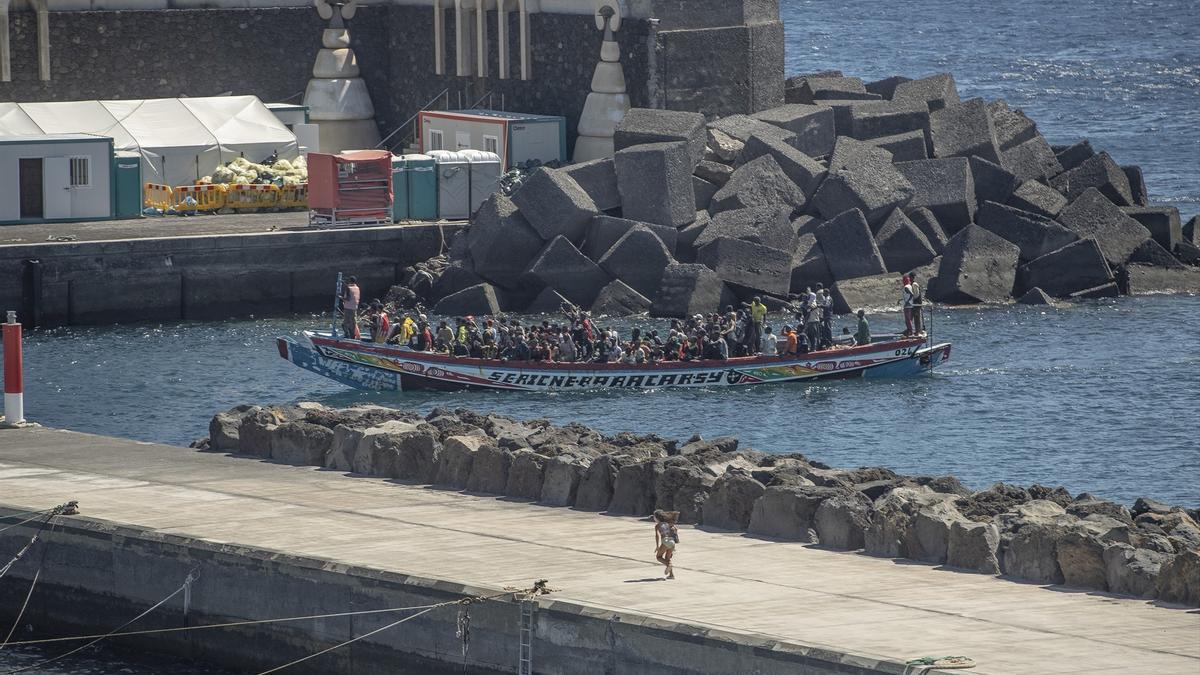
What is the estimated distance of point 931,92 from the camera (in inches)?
2338

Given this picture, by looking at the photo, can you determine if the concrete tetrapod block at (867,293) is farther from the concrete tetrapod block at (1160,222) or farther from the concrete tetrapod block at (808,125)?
the concrete tetrapod block at (1160,222)

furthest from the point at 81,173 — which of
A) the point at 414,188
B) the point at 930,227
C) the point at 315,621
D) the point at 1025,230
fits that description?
the point at 315,621

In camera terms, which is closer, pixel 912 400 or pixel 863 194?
pixel 912 400

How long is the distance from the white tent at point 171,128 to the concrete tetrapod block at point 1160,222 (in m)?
22.1

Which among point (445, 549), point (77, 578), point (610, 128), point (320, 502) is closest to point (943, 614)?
point (445, 549)

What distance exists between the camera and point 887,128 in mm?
56812

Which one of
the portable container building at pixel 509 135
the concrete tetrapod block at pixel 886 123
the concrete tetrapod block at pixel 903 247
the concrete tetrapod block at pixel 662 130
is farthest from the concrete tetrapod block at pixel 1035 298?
the portable container building at pixel 509 135

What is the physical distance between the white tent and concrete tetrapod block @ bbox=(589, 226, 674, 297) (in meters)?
11.8

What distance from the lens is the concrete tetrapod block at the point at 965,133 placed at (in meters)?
55.8

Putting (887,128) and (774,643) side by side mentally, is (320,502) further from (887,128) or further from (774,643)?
(887,128)

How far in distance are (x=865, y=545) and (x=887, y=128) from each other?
3532 cm

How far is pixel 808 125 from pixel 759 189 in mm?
4168

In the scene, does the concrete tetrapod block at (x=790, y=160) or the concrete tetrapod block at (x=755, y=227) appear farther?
the concrete tetrapod block at (x=790, y=160)

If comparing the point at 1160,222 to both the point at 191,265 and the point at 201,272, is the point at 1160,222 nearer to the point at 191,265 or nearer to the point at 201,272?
the point at 201,272
